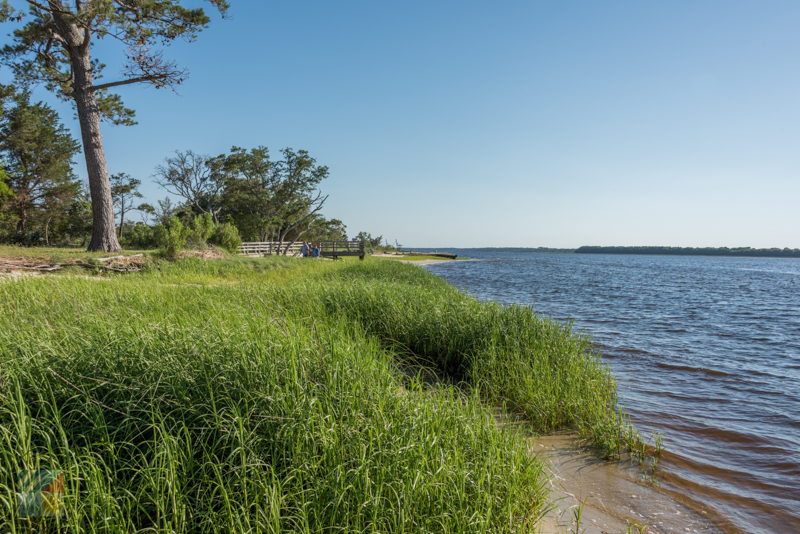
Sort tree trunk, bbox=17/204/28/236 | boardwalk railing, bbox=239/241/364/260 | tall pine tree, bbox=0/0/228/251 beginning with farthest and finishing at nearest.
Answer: tree trunk, bbox=17/204/28/236
boardwalk railing, bbox=239/241/364/260
tall pine tree, bbox=0/0/228/251

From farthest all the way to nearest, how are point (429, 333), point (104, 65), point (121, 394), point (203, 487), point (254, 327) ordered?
point (104, 65)
point (429, 333)
point (254, 327)
point (121, 394)
point (203, 487)

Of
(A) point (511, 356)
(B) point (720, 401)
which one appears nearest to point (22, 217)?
(A) point (511, 356)

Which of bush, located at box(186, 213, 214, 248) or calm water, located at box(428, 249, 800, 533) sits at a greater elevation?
bush, located at box(186, 213, 214, 248)

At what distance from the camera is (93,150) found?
18.5 m

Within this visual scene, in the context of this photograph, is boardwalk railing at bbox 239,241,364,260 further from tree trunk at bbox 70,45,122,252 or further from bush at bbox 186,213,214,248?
tree trunk at bbox 70,45,122,252

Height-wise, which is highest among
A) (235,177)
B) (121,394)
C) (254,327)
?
(235,177)

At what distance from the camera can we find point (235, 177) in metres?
47.4

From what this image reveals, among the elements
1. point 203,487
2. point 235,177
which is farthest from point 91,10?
point 235,177

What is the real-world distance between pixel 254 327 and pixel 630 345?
9.59 meters

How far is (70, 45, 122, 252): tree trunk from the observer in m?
18.2

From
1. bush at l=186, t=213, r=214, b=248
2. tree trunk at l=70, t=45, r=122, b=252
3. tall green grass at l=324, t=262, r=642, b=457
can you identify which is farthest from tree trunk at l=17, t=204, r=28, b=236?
tall green grass at l=324, t=262, r=642, b=457

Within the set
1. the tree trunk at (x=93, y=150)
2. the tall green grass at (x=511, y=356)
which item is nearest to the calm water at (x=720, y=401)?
the tall green grass at (x=511, y=356)

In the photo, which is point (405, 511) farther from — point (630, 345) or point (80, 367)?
point (630, 345)

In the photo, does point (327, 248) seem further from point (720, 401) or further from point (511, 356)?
point (720, 401)
